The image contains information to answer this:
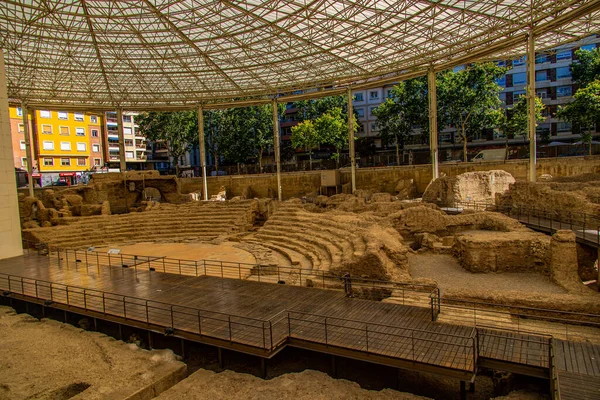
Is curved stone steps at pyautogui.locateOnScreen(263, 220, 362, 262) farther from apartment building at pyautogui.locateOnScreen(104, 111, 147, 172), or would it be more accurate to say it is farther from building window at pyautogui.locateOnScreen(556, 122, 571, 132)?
apartment building at pyautogui.locateOnScreen(104, 111, 147, 172)

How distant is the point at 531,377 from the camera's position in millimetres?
9445

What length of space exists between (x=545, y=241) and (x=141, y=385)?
15.0 metres

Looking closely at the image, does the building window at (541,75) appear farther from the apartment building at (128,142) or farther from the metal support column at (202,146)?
the apartment building at (128,142)

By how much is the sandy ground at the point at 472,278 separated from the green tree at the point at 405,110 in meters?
27.2

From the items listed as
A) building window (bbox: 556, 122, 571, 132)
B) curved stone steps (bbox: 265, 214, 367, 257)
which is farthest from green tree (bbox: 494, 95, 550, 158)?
curved stone steps (bbox: 265, 214, 367, 257)

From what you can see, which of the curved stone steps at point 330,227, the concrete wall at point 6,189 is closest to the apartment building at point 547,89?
the curved stone steps at point 330,227

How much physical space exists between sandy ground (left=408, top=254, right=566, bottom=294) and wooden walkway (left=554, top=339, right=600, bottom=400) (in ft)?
14.6

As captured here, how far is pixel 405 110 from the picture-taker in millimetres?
47750

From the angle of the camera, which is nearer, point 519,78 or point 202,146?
point 202,146

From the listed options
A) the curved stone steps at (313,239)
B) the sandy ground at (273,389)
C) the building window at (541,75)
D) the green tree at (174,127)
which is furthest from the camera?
the green tree at (174,127)

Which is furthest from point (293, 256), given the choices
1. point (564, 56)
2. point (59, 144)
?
point (59, 144)

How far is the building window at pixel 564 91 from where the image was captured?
49862mm

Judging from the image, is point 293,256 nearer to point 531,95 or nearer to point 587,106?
point 531,95

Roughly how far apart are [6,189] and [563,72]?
186 ft
